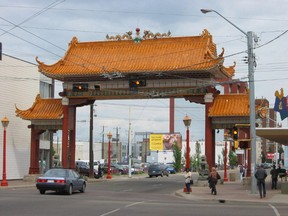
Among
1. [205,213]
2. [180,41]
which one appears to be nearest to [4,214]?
[205,213]

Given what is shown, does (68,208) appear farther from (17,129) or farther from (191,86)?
(17,129)

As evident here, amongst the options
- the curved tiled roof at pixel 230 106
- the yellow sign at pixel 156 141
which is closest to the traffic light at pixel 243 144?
the curved tiled roof at pixel 230 106

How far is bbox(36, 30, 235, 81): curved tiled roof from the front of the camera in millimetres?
41594

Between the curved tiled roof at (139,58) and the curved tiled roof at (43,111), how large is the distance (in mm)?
2668

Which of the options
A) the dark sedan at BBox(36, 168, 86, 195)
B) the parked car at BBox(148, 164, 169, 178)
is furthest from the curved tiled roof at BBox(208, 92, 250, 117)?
the parked car at BBox(148, 164, 169, 178)

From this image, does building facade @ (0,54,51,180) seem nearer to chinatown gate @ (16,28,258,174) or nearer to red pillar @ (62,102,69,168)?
chinatown gate @ (16,28,258,174)

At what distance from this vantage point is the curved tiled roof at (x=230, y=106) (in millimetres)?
40562

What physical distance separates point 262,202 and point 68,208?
1087 cm

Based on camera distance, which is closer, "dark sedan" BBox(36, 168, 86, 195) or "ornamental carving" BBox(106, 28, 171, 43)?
"dark sedan" BBox(36, 168, 86, 195)

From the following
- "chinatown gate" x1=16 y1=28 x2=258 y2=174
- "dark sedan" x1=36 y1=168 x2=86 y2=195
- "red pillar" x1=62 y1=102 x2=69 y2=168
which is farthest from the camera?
"red pillar" x1=62 y1=102 x2=69 y2=168

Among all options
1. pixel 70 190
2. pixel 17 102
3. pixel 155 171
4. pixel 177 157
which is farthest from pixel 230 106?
pixel 177 157

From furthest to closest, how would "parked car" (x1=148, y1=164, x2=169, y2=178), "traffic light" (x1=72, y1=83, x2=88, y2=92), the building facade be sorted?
"parked car" (x1=148, y1=164, x2=169, y2=178), the building facade, "traffic light" (x1=72, y1=83, x2=88, y2=92)

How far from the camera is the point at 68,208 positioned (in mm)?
19609

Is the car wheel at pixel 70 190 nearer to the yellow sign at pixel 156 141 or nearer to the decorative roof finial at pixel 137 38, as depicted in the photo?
the decorative roof finial at pixel 137 38
